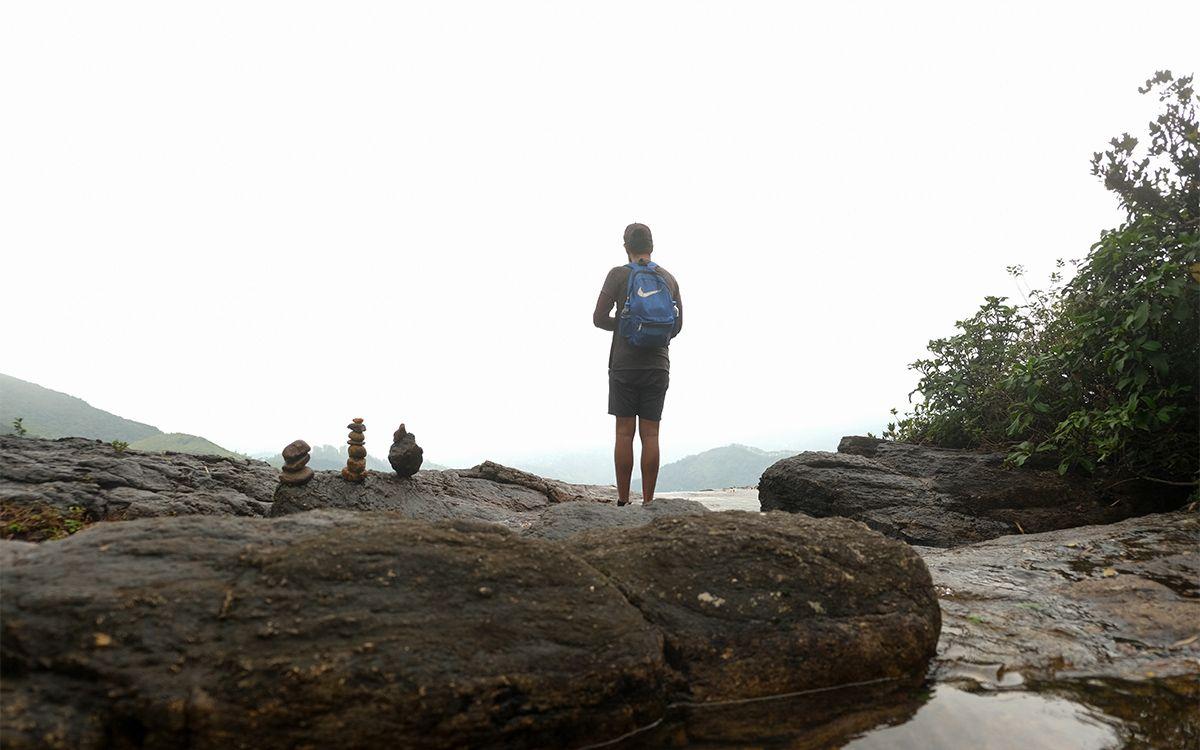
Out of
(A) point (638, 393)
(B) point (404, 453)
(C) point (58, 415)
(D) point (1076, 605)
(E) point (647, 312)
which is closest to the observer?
(D) point (1076, 605)

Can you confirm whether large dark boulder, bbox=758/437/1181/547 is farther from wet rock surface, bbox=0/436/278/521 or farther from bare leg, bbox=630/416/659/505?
wet rock surface, bbox=0/436/278/521

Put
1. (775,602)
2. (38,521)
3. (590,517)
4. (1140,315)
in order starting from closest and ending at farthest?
(775,602)
(590,517)
(38,521)
(1140,315)

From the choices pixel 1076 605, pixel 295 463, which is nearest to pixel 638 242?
pixel 295 463

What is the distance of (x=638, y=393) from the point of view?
6.53 m

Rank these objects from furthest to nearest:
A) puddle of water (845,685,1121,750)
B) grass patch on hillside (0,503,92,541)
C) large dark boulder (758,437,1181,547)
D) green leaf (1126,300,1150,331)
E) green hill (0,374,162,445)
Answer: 1. green hill (0,374,162,445)
2. large dark boulder (758,437,1181,547)
3. green leaf (1126,300,1150,331)
4. grass patch on hillside (0,503,92,541)
5. puddle of water (845,685,1121,750)

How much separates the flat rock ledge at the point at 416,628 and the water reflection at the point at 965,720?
0.16m

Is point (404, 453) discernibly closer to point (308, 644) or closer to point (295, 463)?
point (295, 463)

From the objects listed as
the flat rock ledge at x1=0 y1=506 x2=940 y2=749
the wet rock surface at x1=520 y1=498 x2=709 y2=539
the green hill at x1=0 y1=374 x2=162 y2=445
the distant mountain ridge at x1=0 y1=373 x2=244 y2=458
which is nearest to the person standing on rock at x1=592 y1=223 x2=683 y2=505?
the wet rock surface at x1=520 y1=498 x2=709 y2=539

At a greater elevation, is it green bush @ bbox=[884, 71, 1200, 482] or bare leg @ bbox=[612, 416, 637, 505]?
green bush @ bbox=[884, 71, 1200, 482]

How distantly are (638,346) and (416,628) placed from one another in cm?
424

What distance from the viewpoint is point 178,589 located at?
239 cm

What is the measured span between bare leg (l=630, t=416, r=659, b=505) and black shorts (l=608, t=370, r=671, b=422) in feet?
0.31

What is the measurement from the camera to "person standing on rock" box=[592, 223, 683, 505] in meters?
6.31

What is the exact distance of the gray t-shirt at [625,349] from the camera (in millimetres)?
6441
